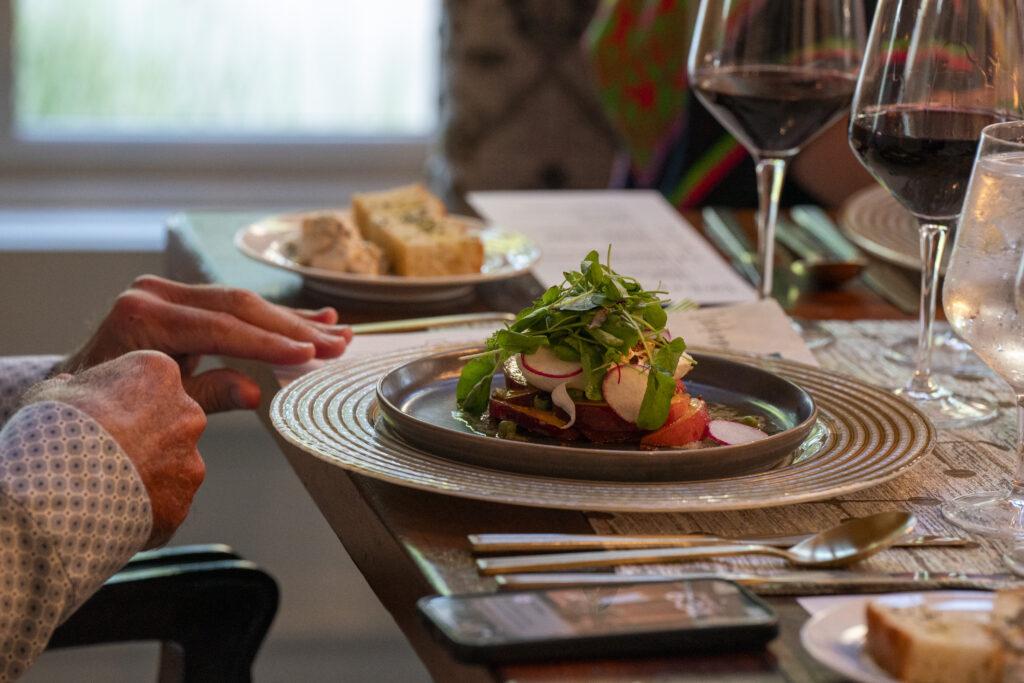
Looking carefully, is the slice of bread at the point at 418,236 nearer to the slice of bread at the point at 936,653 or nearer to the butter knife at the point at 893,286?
the butter knife at the point at 893,286

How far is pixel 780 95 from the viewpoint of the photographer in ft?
3.81

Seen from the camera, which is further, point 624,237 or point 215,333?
point 624,237

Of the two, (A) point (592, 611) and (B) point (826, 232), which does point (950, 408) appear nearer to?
(A) point (592, 611)

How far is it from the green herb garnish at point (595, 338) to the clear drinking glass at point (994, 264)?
16 cm

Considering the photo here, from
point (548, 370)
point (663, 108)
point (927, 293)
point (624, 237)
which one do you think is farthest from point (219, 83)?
point (548, 370)

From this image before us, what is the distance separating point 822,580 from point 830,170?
1.62 meters

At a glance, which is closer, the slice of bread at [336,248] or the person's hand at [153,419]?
the person's hand at [153,419]

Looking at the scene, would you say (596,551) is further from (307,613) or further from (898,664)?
(307,613)

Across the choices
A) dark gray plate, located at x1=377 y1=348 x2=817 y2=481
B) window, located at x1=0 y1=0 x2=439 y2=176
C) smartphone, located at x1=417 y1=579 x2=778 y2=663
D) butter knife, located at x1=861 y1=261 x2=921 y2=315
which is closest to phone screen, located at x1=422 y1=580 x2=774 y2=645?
smartphone, located at x1=417 y1=579 x2=778 y2=663

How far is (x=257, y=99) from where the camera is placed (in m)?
3.50

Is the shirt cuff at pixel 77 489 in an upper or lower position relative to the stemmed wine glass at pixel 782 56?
lower

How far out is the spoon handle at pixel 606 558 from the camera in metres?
0.65

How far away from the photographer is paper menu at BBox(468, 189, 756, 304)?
4.52ft

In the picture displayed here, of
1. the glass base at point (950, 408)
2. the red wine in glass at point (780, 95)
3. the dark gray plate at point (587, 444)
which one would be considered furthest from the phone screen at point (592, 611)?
the red wine in glass at point (780, 95)
